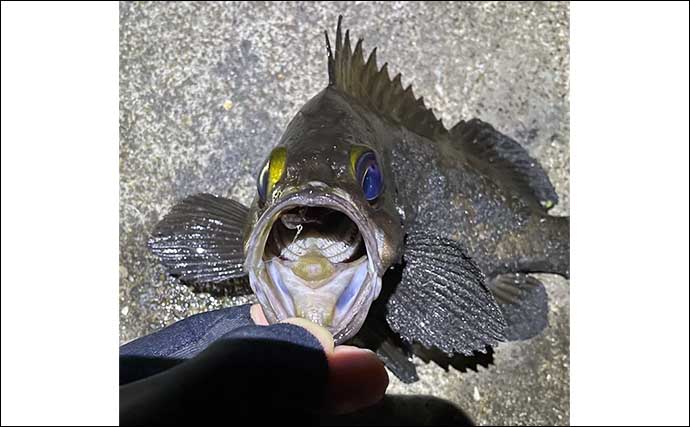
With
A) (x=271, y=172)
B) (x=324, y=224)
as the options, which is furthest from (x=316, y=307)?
(x=271, y=172)

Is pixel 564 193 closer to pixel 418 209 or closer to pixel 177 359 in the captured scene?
pixel 418 209

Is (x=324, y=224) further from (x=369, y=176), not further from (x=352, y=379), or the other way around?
(x=352, y=379)

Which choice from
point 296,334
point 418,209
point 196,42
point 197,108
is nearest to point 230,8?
point 196,42

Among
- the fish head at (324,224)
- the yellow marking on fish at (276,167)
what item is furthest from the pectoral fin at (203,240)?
the yellow marking on fish at (276,167)

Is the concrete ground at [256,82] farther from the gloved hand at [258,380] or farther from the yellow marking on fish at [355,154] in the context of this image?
the gloved hand at [258,380]

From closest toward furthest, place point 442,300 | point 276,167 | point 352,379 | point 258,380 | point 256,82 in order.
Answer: point 258,380 → point 352,379 → point 276,167 → point 442,300 → point 256,82
